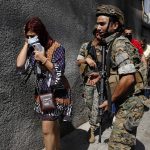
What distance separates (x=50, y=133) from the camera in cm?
398

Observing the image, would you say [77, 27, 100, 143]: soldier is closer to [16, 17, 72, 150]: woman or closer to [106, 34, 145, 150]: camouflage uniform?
[16, 17, 72, 150]: woman

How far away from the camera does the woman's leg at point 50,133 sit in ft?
12.9

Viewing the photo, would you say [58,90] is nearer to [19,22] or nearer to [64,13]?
[19,22]

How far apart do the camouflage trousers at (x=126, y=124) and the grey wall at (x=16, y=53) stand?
1.34 m

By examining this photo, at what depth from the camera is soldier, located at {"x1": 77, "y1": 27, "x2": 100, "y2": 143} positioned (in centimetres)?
453

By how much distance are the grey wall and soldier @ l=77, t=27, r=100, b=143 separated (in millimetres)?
431

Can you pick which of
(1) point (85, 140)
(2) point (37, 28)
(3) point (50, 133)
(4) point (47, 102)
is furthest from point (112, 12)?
(1) point (85, 140)

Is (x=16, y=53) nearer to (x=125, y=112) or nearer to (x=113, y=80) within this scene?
(x=113, y=80)

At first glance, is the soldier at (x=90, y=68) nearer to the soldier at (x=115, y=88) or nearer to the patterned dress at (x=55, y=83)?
the patterned dress at (x=55, y=83)

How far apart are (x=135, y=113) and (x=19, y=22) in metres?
1.73

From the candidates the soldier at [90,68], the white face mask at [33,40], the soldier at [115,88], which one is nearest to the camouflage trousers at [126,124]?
the soldier at [115,88]

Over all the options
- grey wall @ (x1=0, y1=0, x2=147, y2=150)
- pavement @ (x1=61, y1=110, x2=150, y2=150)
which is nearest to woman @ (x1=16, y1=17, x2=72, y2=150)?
grey wall @ (x1=0, y1=0, x2=147, y2=150)

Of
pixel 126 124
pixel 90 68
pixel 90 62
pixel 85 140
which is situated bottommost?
pixel 85 140

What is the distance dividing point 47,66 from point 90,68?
47.1 inches
